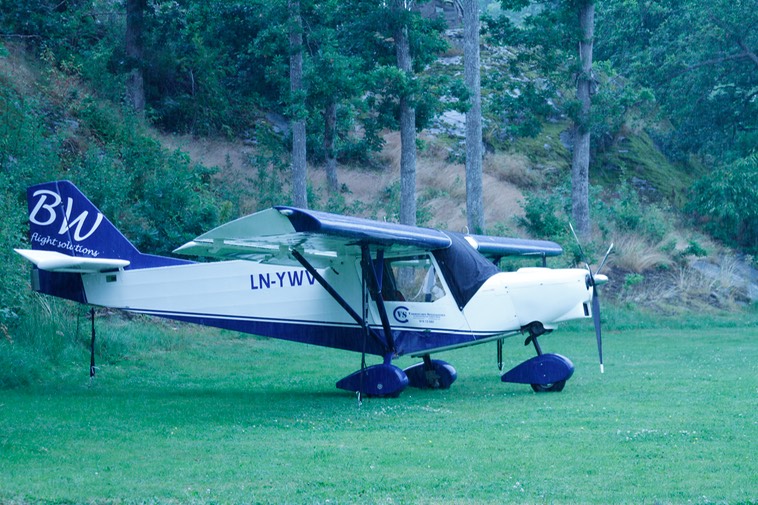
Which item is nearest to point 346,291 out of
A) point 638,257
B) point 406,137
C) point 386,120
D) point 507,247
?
point 507,247

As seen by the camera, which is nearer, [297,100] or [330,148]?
[297,100]

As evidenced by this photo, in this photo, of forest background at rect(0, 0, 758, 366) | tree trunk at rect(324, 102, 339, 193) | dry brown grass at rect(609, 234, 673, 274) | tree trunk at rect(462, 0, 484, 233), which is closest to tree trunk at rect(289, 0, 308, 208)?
forest background at rect(0, 0, 758, 366)

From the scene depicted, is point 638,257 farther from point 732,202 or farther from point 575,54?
point 575,54

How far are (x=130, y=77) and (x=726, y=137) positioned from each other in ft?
77.2

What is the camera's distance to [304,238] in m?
11.8

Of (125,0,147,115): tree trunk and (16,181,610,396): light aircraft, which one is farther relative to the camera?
(125,0,147,115): tree trunk

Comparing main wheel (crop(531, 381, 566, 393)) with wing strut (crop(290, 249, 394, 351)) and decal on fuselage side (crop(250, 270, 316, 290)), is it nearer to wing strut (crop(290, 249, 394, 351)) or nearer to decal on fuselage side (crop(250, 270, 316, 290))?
wing strut (crop(290, 249, 394, 351))

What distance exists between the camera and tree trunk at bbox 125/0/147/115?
102ft

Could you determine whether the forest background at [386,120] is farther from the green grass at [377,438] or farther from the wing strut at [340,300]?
the wing strut at [340,300]

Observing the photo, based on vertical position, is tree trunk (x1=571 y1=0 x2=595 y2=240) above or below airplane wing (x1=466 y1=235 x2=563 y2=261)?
above

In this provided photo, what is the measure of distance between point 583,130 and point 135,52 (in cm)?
1560

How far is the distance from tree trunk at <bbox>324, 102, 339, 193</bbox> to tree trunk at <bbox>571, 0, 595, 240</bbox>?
8515mm

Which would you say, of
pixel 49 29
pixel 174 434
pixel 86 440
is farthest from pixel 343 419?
pixel 49 29

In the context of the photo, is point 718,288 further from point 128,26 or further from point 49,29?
point 49,29
